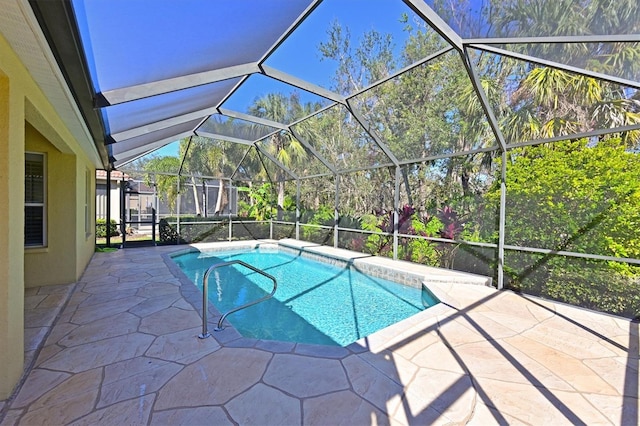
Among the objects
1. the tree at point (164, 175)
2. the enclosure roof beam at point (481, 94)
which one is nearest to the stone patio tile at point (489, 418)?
the enclosure roof beam at point (481, 94)

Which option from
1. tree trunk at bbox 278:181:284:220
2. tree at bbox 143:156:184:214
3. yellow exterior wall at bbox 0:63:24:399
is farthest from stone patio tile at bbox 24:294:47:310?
tree trunk at bbox 278:181:284:220

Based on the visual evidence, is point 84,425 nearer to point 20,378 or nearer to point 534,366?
point 20,378

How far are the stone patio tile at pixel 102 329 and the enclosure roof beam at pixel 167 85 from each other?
2.70 metres

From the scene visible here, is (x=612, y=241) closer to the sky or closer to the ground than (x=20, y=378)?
closer to the sky

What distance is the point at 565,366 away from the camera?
9.52ft

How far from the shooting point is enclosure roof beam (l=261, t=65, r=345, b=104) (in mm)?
5312

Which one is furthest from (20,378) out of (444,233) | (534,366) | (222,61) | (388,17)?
(444,233)

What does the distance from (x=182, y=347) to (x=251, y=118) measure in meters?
6.30

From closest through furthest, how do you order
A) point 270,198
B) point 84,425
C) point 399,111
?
1. point 84,425
2. point 399,111
3. point 270,198

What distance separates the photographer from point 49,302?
167 inches

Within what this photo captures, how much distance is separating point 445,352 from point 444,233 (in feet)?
14.7

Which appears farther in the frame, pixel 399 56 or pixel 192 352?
pixel 399 56

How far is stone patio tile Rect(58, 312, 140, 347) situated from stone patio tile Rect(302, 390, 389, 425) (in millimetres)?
2541

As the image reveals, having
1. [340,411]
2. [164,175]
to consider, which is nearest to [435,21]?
[340,411]
